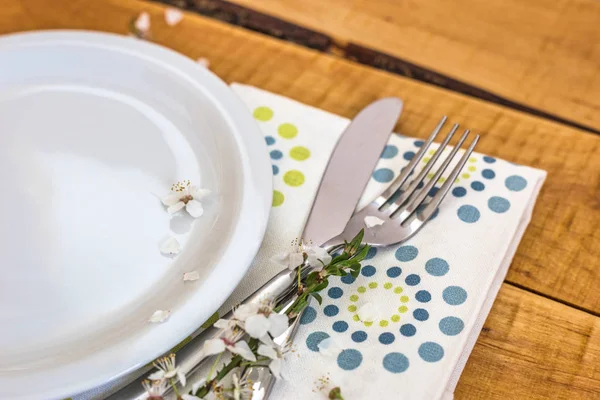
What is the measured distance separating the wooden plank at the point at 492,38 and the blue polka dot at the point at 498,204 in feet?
0.65

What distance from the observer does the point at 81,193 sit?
66 centimetres

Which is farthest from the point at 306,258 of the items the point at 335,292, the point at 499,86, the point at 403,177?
the point at 499,86

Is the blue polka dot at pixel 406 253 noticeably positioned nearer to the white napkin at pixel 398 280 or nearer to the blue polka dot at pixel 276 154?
the white napkin at pixel 398 280

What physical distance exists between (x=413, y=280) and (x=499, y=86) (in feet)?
1.14

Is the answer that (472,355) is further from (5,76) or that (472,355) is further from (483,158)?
(5,76)

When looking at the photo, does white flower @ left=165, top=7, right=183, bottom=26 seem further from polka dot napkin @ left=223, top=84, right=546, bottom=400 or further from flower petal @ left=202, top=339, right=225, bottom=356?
flower petal @ left=202, top=339, right=225, bottom=356

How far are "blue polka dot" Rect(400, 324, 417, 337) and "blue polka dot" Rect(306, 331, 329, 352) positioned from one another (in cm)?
7

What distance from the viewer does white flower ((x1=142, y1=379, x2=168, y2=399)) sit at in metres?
0.50

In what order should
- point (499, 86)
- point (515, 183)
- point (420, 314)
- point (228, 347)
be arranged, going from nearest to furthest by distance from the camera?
point (228, 347) < point (420, 314) < point (515, 183) < point (499, 86)

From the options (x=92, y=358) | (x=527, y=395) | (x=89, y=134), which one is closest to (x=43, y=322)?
(x=92, y=358)

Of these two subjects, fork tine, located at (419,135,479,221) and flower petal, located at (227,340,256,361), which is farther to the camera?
fork tine, located at (419,135,479,221)

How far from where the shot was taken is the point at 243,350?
1.62ft

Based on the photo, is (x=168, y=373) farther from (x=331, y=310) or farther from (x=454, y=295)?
(x=454, y=295)

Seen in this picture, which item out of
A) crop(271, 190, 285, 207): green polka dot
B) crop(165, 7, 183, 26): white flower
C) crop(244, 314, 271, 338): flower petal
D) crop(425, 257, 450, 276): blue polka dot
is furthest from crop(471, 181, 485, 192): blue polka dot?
crop(165, 7, 183, 26): white flower
